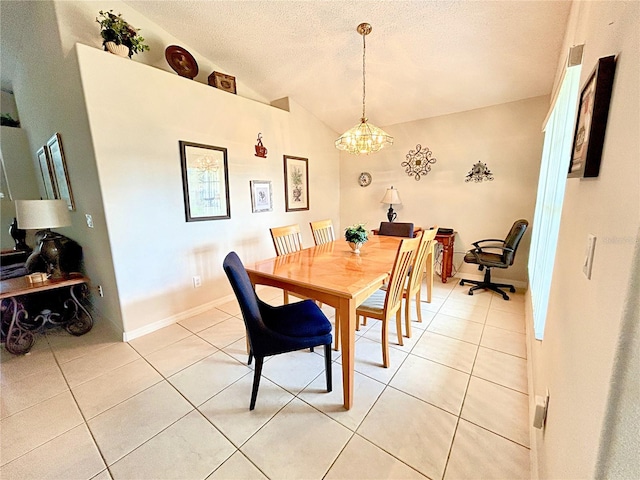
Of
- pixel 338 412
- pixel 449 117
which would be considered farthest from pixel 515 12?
pixel 338 412

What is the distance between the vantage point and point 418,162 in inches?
157

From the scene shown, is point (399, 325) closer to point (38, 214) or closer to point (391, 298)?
point (391, 298)

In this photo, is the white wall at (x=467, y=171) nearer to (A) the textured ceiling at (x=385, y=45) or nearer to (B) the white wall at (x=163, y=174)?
(A) the textured ceiling at (x=385, y=45)

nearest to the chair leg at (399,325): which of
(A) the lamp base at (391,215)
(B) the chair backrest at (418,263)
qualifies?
(B) the chair backrest at (418,263)

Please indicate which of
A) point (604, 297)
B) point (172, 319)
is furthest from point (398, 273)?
point (172, 319)

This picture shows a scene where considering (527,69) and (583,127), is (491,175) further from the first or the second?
(583,127)

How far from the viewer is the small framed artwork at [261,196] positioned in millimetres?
3328

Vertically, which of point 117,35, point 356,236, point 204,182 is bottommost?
point 356,236

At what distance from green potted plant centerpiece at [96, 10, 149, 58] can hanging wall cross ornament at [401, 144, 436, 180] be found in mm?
3512

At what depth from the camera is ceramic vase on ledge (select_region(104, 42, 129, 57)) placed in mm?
2146

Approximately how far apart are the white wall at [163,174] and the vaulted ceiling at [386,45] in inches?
19.8

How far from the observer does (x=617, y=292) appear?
53 cm

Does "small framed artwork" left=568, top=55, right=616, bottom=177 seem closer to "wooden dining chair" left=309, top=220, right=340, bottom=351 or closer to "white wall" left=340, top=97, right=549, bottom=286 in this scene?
"wooden dining chair" left=309, top=220, right=340, bottom=351

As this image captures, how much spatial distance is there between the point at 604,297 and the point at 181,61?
3.49m
